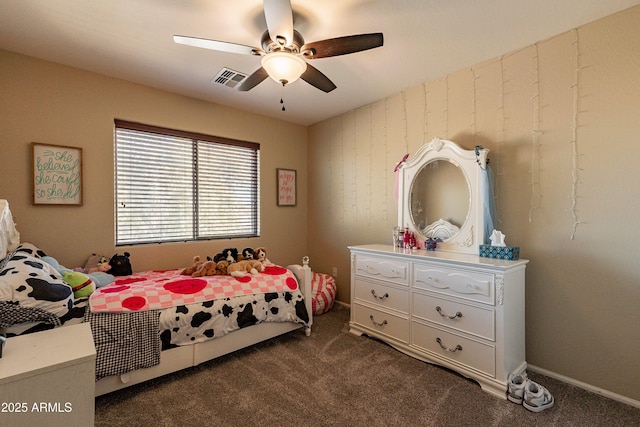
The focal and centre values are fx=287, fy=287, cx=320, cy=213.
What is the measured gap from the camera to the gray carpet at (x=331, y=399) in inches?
65.0

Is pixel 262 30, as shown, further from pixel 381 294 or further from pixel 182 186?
pixel 381 294

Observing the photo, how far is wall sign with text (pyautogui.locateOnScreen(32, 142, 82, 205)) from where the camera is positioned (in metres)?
2.41

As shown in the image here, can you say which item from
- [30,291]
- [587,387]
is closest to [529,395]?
[587,387]

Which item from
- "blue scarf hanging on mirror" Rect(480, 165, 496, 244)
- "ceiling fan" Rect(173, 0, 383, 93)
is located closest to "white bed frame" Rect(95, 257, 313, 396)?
"blue scarf hanging on mirror" Rect(480, 165, 496, 244)

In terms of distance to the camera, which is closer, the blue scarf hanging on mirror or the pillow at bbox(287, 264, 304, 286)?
the blue scarf hanging on mirror

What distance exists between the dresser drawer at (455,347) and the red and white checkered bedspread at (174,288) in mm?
1136

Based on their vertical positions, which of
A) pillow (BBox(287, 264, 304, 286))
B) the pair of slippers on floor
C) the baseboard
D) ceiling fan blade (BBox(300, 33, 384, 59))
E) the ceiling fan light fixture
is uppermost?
ceiling fan blade (BBox(300, 33, 384, 59))

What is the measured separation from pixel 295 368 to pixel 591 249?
224cm

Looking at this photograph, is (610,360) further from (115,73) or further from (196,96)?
(115,73)

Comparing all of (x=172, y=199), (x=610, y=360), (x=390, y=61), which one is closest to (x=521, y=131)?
(x=390, y=61)

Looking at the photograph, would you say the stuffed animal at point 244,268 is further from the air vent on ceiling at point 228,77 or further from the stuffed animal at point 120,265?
the air vent on ceiling at point 228,77

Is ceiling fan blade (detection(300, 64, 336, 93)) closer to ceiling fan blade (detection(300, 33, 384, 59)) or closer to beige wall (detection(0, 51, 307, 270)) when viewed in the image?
ceiling fan blade (detection(300, 33, 384, 59))

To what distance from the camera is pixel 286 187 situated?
13.2 ft

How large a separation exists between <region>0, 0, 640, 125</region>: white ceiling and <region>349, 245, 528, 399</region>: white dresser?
1.62m
